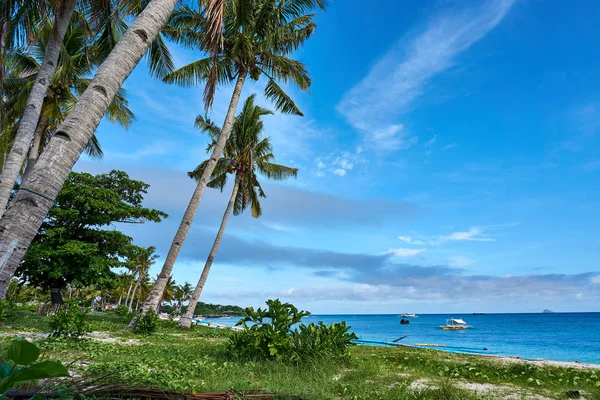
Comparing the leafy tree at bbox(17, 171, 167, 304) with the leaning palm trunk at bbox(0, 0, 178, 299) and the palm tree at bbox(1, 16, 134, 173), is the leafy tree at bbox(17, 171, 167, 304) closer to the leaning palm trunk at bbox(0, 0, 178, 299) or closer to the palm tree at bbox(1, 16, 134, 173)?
the palm tree at bbox(1, 16, 134, 173)

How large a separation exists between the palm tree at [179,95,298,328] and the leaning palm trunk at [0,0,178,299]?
1622 centimetres

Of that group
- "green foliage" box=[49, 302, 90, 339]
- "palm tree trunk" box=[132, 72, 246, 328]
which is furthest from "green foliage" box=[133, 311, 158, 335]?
"green foliage" box=[49, 302, 90, 339]

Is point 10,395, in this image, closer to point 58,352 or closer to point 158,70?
point 58,352

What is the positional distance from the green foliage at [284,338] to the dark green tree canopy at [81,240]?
1560cm

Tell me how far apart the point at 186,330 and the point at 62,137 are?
14.8 m

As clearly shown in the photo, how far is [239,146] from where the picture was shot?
21.3 metres

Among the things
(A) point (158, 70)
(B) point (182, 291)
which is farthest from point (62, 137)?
(B) point (182, 291)

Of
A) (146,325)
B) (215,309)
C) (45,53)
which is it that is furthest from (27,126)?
(215,309)

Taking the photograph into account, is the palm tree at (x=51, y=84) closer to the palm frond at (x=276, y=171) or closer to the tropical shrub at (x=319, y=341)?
the palm frond at (x=276, y=171)

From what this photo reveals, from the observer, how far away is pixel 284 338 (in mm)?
6312

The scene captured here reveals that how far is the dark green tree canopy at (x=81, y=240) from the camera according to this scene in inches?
739

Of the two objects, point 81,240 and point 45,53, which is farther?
point 81,240

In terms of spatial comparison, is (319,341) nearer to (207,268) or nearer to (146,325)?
(146,325)

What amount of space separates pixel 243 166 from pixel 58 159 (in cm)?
1770
